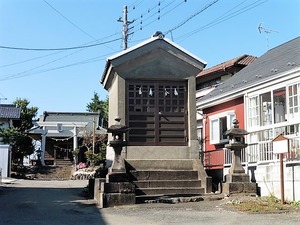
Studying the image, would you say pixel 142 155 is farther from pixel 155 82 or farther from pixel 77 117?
pixel 77 117

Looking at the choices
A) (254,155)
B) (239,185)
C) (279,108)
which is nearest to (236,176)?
(239,185)

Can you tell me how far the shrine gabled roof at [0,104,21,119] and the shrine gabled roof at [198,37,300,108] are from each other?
20.7m

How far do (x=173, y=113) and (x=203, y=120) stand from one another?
5.82 meters

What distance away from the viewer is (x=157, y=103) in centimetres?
1519

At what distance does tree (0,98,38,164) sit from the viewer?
110ft

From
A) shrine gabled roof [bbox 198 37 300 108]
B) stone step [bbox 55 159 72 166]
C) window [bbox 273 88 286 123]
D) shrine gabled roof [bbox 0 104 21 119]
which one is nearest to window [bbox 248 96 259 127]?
shrine gabled roof [bbox 198 37 300 108]

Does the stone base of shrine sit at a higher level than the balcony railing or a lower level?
lower

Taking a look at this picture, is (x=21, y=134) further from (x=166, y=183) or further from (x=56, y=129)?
(x=166, y=183)

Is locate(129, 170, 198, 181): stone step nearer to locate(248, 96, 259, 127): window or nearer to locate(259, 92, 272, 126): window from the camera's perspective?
locate(248, 96, 259, 127): window

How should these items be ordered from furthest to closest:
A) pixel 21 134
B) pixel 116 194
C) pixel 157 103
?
pixel 21 134 < pixel 157 103 < pixel 116 194

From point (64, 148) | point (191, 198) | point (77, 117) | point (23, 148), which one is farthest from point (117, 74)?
point (77, 117)

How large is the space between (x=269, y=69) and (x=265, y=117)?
184cm

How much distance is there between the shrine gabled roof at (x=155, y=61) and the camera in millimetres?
14883

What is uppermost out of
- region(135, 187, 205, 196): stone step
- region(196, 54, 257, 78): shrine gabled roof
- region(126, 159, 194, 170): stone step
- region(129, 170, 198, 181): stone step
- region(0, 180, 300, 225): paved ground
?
region(196, 54, 257, 78): shrine gabled roof
